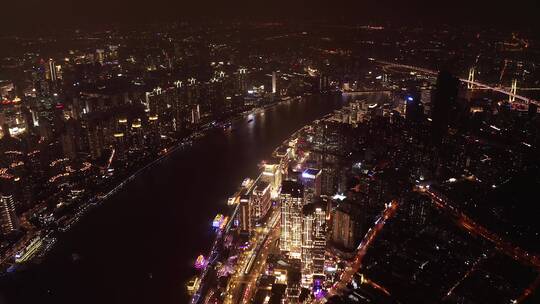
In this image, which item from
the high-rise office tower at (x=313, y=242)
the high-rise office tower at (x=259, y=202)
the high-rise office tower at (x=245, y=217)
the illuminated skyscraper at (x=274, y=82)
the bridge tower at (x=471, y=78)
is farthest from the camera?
the illuminated skyscraper at (x=274, y=82)

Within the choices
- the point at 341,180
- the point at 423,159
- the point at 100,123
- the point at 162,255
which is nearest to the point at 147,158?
the point at 100,123

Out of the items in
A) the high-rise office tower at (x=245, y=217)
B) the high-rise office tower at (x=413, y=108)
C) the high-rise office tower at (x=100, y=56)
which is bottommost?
the high-rise office tower at (x=245, y=217)

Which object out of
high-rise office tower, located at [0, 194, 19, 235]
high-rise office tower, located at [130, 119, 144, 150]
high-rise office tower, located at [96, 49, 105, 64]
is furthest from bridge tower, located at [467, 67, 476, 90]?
high-rise office tower, located at [96, 49, 105, 64]

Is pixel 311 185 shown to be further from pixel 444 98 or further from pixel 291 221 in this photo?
pixel 444 98

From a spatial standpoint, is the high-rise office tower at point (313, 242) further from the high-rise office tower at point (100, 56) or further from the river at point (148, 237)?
the high-rise office tower at point (100, 56)

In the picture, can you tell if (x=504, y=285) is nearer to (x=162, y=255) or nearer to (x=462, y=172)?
(x=462, y=172)

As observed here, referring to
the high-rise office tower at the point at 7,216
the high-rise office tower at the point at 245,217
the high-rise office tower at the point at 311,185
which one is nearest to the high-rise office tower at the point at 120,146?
the high-rise office tower at the point at 7,216
